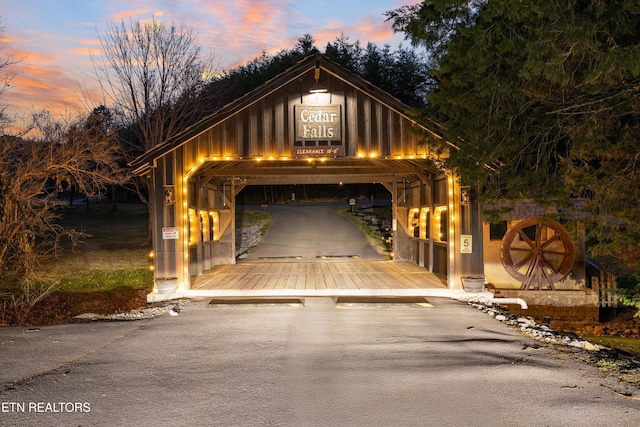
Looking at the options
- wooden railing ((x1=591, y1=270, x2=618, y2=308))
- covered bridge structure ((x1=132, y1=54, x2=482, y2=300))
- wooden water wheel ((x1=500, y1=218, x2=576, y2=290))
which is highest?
covered bridge structure ((x1=132, y1=54, x2=482, y2=300))

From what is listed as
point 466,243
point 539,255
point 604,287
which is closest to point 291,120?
point 466,243

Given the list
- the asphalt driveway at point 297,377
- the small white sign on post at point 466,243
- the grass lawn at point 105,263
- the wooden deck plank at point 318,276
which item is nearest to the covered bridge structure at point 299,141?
the small white sign on post at point 466,243

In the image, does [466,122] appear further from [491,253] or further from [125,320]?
[125,320]

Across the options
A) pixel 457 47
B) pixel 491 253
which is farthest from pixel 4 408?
pixel 491 253

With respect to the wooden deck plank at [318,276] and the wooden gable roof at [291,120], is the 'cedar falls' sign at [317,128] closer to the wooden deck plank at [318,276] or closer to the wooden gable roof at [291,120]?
the wooden gable roof at [291,120]

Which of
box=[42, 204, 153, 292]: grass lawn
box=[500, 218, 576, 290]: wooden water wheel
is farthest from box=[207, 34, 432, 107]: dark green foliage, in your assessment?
box=[500, 218, 576, 290]: wooden water wheel

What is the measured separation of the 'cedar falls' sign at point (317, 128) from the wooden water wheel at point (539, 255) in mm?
5875

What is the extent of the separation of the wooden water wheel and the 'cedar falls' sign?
19.3 ft

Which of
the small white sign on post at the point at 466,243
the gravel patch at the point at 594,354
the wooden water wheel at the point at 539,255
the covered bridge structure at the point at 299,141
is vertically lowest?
the gravel patch at the point at 594,354

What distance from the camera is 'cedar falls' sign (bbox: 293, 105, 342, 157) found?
10.8m

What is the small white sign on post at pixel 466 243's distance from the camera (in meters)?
10.6

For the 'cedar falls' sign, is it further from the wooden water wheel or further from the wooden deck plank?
the wooden water wheel

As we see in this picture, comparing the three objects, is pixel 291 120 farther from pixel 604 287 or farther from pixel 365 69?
pixel 365 69

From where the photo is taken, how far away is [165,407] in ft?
14.0
